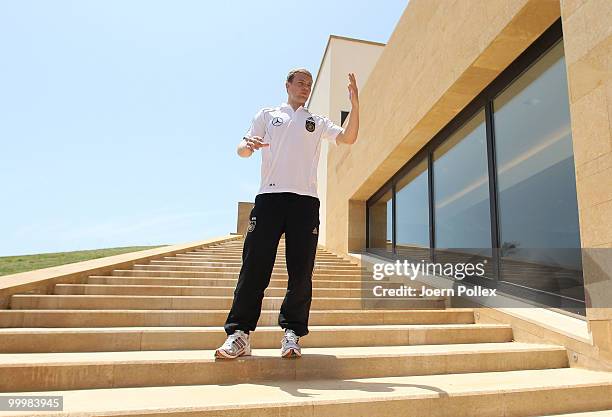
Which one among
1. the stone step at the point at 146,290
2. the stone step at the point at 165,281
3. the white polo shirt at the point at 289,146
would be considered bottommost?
the stone step at the point at 146,290

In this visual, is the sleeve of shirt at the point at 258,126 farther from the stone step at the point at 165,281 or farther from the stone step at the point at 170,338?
the stone step at the point at 165,281

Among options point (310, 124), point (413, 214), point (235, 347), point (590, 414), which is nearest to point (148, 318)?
point (235, 347)

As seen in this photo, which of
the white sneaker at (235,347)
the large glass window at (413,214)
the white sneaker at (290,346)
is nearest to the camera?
the white sneaker at (235,347)

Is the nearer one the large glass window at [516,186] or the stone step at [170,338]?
the stone step at [170,338]

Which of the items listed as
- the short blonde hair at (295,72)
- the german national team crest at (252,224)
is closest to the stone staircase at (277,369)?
the german national team crest at (252,224)

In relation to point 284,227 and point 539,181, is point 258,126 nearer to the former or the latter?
point 284,227

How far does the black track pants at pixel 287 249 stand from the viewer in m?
2.48

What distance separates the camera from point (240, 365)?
2.38 meters

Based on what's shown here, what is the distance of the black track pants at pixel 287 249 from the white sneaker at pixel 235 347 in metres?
0.09

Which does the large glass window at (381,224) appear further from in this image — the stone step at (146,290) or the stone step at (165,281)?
the stone step at (146,290)

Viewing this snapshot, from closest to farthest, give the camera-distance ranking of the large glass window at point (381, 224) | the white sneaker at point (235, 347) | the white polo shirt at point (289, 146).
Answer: the white sneaker at point (235, 347) < the white polo shirt at point (289, 146) < the large glass window at point (381, 224)

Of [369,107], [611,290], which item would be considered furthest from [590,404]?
[369,107]

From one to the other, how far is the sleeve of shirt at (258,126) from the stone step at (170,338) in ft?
4.64

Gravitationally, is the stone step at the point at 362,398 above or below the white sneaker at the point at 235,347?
below
